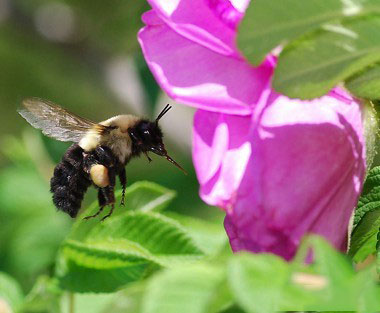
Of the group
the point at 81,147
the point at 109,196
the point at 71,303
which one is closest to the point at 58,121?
the point at 81,147

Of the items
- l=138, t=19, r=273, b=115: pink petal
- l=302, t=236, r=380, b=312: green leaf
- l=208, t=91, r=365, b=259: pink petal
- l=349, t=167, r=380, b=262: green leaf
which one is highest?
l=138, t=19, r=273, b=115: pink petal

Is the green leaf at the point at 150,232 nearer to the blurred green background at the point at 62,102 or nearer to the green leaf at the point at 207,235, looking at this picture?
the green leaf at the point at 207,235

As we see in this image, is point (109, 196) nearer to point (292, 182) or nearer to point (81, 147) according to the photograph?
point (81, 147)

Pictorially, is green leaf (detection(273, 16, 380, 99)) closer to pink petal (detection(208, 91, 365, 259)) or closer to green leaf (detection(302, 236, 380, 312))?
pink petal (detection(208, 91, 365, 259))

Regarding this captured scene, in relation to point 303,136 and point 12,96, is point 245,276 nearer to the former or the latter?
point 303,136

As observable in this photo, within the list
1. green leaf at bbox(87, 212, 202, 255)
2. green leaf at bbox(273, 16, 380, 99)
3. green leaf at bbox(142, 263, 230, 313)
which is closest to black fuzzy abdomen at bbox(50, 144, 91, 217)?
green leaf at bbox(87, 212, 202, 255)

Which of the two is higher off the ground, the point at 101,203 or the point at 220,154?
the point at 220,154

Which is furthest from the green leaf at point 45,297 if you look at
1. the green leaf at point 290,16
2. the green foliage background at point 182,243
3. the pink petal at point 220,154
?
the green leaf at point 290,16
